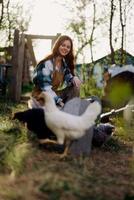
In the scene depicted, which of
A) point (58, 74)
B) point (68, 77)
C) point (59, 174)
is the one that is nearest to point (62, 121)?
point (59, 174)

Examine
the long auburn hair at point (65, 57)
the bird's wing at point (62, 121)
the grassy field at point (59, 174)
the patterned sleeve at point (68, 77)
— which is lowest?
the grassy field at point (59, 174)

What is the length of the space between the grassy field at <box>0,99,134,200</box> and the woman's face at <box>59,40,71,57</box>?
3.51 ft

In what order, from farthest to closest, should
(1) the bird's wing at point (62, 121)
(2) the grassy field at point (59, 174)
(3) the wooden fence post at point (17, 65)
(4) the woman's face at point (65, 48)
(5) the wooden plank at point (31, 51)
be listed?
(5) the wooden plank at point (31, 51), (3) the wooden fence post at point (17, 65), (4) the woman's face at point (65, 48), (1) the bird's wing at point (62, 121), (2) the grassy field at point (59, 174)

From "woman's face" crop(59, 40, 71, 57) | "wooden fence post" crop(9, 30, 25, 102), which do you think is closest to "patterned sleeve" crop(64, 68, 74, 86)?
"woman's face" crop(59, 40, 71, 57)

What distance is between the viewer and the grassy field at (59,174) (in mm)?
3734

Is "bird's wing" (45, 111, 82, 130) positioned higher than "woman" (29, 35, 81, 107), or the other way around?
"woman" (29, 35, 81, 107)

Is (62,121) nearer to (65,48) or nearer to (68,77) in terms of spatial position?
(65,48)

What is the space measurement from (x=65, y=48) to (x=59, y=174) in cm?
258

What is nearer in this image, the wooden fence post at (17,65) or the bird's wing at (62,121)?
the bird's wing at (62,121)

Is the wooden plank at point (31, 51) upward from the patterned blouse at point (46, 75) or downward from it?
upward

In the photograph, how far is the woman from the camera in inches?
262

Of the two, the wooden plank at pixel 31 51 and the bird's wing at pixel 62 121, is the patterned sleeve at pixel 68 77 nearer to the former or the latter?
the bird's wing at pixel 62 121

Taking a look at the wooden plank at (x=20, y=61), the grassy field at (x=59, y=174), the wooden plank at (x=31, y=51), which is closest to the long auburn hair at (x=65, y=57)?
the grassy field at (x=59, y=174)

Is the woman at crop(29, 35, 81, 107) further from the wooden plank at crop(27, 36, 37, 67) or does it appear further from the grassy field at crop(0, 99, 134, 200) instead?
the wooden plank at crop(27, 36, 37, 67)
